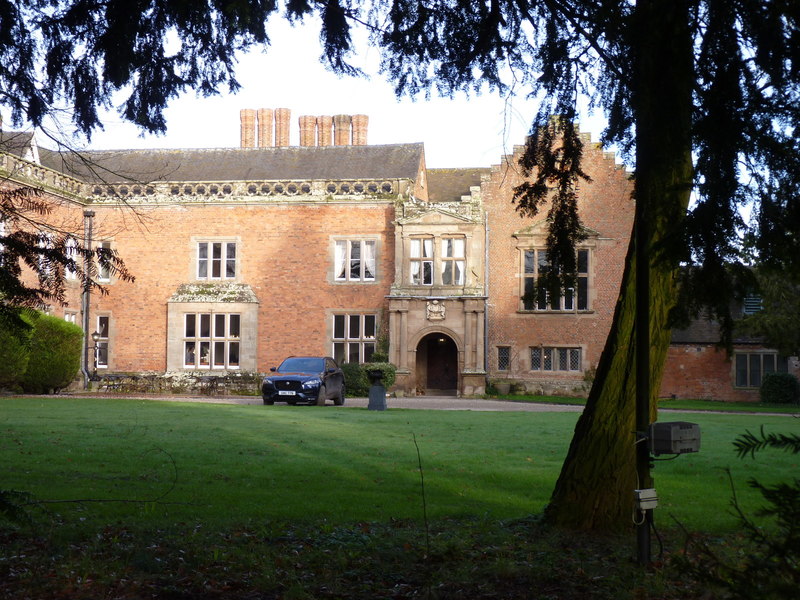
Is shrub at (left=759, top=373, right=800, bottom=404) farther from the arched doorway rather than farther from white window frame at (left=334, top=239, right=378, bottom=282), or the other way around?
white window frame at (left=334, top=239, right=378, bottom=282)

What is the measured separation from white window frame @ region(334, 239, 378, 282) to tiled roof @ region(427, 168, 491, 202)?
16.1 feet

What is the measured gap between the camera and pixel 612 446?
22.7ft

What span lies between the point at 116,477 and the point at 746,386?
27476mm

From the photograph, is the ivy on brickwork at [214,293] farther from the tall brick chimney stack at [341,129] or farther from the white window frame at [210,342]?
the tall brick chimney stack at [341,129]

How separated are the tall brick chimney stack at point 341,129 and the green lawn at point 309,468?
2228 cm

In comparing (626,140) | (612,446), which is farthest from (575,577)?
(626,140)

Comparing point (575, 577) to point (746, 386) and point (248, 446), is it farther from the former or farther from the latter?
point (746, 386)

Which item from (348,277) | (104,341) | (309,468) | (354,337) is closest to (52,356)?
(104,341)

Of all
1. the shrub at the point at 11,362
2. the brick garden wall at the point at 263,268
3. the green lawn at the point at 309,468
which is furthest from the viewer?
the brick garden wall at the point at 263,268

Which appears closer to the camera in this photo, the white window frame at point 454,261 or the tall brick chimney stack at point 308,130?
the white window frame at point 454,261

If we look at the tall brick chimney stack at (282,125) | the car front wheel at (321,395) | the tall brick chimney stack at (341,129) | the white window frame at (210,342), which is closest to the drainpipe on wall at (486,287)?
the tall brick chimney stack at (341,129)

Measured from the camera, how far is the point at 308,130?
39.0 meters

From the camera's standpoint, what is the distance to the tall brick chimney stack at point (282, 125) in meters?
39.3

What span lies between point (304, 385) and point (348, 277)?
9600 millimetres
